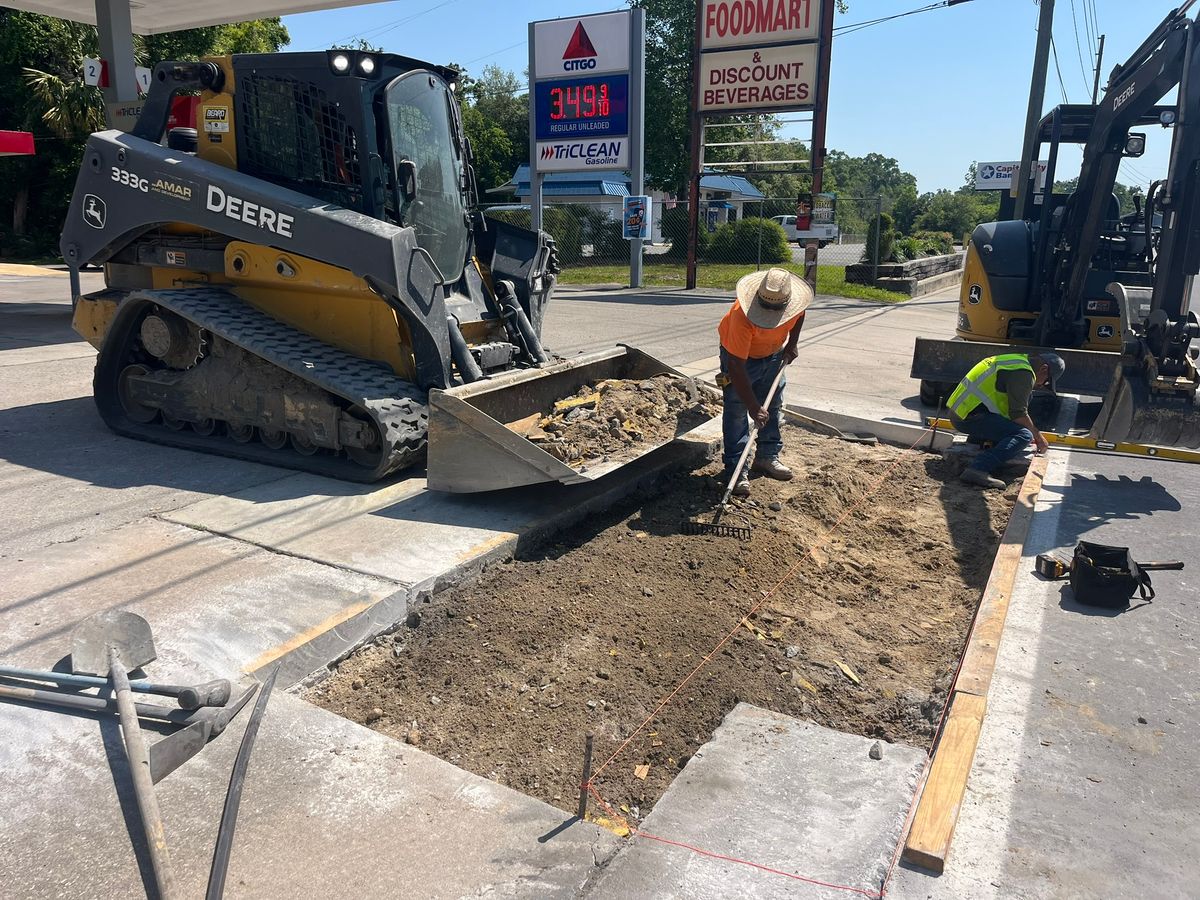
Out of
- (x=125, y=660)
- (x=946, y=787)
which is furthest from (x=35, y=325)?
(x=946, y=787)

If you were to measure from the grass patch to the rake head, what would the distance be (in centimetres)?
1752

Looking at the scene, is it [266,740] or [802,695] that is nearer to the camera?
[266,740]

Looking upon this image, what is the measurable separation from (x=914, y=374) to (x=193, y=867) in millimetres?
7796

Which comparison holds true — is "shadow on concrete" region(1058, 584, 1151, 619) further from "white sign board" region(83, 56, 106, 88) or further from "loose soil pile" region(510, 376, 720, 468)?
"white sign board" region(83, 56, 106, 88)

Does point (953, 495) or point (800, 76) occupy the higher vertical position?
point (800, 76)

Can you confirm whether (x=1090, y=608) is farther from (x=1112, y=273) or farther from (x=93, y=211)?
(x=93, y=211)

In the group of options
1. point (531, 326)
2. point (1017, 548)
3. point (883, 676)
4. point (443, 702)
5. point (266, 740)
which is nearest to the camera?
point (266, 740)

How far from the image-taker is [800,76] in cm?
1855

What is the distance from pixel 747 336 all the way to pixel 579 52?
15.3m

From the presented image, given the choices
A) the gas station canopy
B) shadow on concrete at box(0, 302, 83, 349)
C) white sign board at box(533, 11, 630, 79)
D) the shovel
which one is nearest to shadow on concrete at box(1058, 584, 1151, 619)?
the shovel

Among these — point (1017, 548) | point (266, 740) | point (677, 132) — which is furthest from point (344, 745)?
point (677, 132)

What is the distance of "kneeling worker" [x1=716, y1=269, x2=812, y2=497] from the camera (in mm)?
5848

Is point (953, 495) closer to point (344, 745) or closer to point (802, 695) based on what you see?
point (802, 695)

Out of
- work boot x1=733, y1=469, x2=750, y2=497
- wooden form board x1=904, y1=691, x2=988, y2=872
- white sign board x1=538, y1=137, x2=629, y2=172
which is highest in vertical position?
white sign board x1=538, y1=137, x2=629, y2=172
